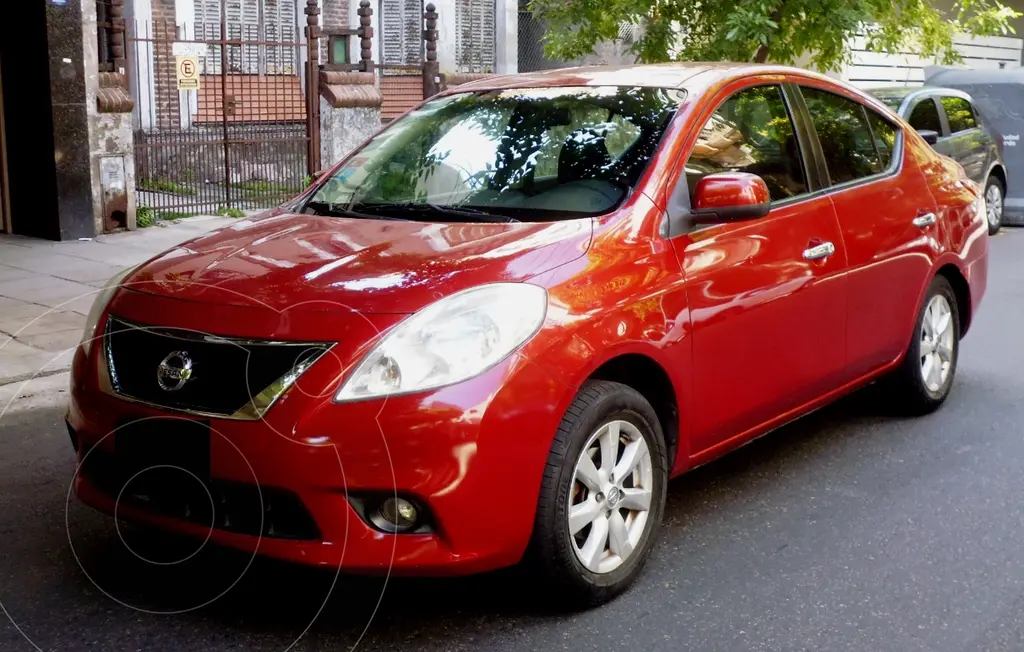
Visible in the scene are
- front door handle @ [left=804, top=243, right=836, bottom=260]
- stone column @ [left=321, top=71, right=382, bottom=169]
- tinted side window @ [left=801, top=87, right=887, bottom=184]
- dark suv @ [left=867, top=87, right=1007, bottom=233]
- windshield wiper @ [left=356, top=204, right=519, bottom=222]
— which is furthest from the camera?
stone column @ [left=321, top=71, right=382, bottom=169]

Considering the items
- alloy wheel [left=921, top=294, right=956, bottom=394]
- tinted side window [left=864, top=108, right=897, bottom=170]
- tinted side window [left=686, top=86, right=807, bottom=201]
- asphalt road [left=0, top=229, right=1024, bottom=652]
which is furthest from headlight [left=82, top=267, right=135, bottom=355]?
alloy wheel [left=921, top=294, right=956, bottom=394]

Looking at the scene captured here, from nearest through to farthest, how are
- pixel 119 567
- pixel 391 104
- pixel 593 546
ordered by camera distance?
pixel 593 546 < pixel 119 567 < pixel 391 104

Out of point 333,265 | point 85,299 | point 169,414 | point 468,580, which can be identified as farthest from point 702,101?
point 85,299

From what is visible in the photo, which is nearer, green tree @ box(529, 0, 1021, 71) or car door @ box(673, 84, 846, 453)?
car door @ box(673, 84, 846, 453)

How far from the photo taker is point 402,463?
11.4 feet

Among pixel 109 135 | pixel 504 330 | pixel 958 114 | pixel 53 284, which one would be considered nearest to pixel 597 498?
pixel 504 330

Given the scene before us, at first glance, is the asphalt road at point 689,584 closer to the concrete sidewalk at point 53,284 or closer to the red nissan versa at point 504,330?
the red nissan versa at point 504,330

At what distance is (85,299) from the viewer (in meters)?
9.34

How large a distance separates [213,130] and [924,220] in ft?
37.0

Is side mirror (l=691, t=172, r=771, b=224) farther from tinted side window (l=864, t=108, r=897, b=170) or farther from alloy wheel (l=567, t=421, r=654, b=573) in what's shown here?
tinted side window (l=864, t=108, r=897, b=170)

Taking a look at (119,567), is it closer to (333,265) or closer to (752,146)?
(333,265)

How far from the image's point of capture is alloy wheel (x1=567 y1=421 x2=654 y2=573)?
388cm

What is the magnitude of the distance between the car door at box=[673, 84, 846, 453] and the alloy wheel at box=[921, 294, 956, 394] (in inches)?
40.1

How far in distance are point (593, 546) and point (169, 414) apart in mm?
1316
